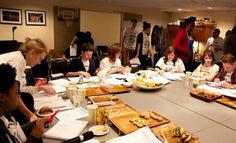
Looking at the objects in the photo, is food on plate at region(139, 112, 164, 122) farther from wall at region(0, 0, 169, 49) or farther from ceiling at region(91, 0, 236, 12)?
wall at region(0, 0, 169, 49)

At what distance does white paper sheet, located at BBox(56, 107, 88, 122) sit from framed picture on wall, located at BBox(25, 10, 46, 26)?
4.01m

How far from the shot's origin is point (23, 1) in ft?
15.8

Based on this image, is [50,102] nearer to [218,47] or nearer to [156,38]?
[218,47]

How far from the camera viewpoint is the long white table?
4.59 ft

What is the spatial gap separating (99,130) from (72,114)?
13.0 inches

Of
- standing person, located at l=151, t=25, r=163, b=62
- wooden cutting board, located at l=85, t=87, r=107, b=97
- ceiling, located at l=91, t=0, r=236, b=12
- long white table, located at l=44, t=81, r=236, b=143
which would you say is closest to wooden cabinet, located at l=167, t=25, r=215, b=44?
standing person, located at l=151, t=25, r=163, b=62

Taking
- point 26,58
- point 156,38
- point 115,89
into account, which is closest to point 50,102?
point 26,58

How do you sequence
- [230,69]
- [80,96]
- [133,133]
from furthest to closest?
[230,69]
[80,96]
[133,133]

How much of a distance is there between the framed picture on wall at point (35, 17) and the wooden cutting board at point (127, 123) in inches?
170

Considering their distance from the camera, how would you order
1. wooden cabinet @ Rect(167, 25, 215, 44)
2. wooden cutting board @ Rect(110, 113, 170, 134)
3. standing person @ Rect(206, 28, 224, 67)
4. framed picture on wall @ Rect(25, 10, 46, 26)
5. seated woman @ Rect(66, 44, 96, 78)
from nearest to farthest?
1. wooden cutting board @ Rect(110, 113, 170, 134)
2. seated woman @ Rect(66, 44, 96, 78)
3. framed picture on wall @ Rect(25, 10, 46, 26)
4. standing person @ Rect(206, 28, 224, 67)
5. wooden cabinet @ Rect(167, 25, 215, 44)

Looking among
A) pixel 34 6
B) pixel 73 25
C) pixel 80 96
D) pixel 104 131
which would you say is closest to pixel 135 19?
pixel 73 25

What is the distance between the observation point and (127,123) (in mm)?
1433

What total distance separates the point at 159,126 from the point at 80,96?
2.45 feet

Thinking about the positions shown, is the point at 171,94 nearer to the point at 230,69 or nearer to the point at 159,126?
the point at 159,126
